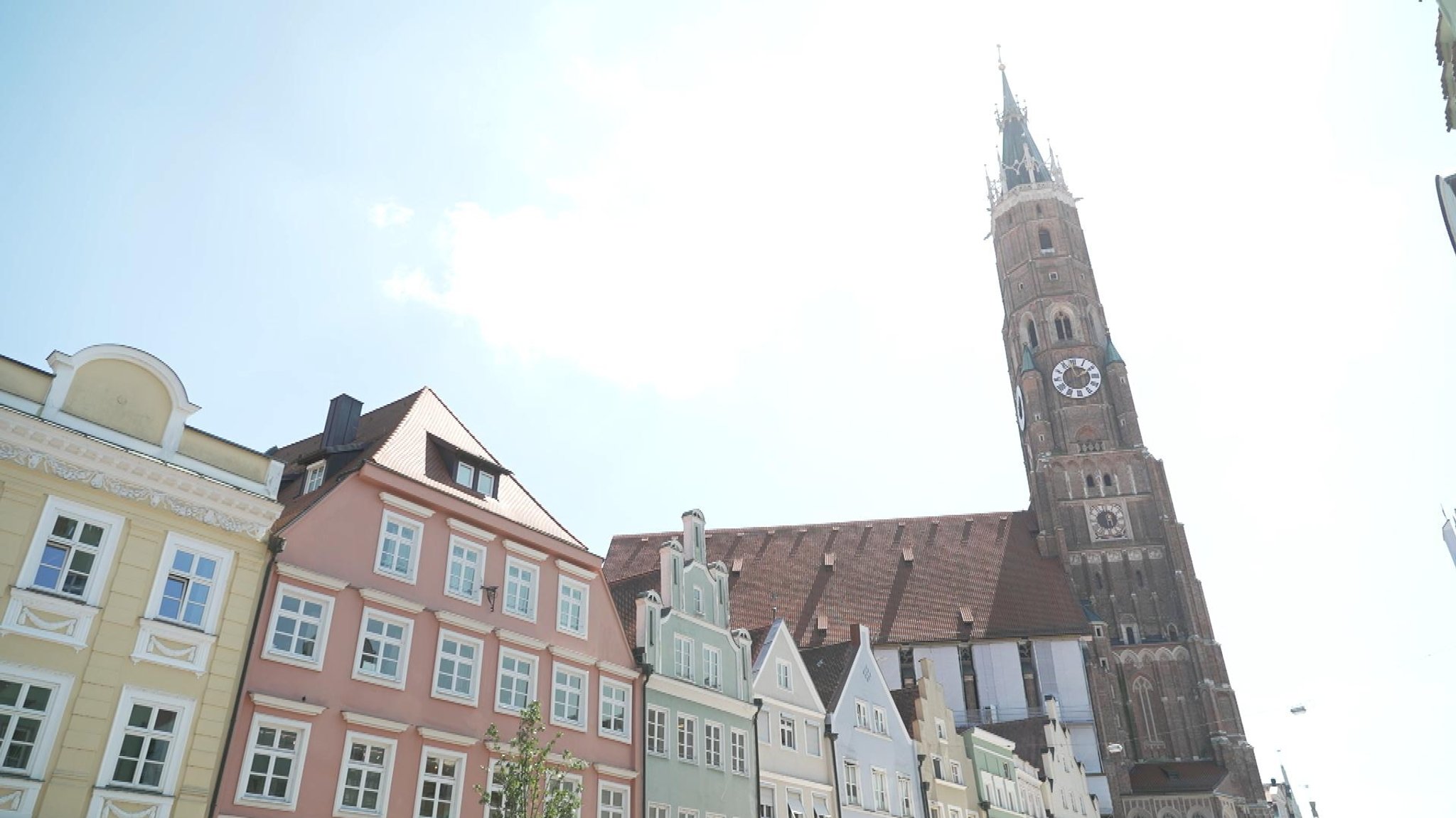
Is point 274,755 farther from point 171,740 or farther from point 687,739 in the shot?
point 687,739

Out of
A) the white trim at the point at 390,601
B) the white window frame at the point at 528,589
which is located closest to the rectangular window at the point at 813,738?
the white window frame at the point at 528,589

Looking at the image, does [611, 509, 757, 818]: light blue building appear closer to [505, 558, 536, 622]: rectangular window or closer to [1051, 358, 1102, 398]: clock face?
[505, 558, 536, 622]: rectangular window

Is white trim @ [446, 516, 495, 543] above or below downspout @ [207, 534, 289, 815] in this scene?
above

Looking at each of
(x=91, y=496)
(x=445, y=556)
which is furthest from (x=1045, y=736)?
(x=91, y=496)

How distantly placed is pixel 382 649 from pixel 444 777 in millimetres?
2629

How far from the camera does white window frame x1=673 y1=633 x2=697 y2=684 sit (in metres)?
26.4

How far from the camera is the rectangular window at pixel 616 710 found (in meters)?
23.7

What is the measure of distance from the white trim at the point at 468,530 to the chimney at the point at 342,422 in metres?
3.22

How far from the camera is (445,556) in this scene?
21.5 meters

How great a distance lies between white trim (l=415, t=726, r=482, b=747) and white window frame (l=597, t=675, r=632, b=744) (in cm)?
376

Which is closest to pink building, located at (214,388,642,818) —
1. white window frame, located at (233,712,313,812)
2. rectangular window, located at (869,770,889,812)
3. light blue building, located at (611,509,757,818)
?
white window frame, located at (233,712,313,812)

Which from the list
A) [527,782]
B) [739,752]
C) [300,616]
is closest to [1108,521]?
[739,752]

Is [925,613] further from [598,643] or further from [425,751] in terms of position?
[425,751]

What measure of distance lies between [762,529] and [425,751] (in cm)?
4948
